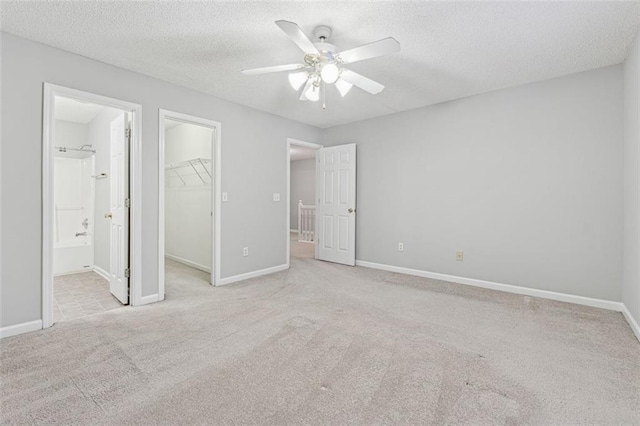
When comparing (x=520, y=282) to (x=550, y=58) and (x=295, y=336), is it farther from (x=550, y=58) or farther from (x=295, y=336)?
(x=295, y=336)

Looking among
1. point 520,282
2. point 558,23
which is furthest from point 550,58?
point 520,282

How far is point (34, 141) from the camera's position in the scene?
246cm

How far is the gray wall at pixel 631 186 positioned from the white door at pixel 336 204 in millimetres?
3135

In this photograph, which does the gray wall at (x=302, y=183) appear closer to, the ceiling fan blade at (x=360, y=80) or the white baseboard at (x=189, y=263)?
the white baseboard at (x=189, y=263)

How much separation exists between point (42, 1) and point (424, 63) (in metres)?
2.97

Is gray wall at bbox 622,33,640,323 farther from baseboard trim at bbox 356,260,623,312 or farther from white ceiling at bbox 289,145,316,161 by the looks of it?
white ceiling at bbox 289,145,316,161

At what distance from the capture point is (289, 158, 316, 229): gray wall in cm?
966

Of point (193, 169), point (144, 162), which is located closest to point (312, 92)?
point (144, 162)

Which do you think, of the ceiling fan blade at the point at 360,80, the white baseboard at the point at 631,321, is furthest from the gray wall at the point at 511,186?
the ceiling fan blade at the point at 360,80

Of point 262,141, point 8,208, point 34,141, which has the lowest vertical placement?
point 8,208

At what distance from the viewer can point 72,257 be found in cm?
450

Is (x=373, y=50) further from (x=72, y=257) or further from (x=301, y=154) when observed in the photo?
(x=301, y=154)

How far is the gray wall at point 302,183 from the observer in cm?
966

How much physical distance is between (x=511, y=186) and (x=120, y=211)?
4.40 metres
